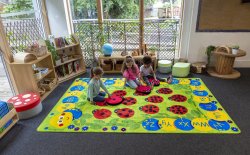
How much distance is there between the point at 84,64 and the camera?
3582 mm

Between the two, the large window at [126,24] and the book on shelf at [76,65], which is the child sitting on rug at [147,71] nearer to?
the large window at [126,24]

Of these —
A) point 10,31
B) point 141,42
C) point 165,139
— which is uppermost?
point 10,31

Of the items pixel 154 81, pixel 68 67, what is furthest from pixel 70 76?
pixel 154 81

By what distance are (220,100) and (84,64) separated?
2479 millimetres

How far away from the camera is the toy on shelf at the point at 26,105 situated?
6.98ft

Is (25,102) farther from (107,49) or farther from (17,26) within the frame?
(107,49)

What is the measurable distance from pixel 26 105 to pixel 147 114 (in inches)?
57.4

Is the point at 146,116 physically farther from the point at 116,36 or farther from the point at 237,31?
the point at 237,31

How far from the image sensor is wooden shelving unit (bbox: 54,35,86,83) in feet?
10.7

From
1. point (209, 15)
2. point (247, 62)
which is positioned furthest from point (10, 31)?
point (247, 62)

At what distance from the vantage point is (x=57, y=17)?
3496mm

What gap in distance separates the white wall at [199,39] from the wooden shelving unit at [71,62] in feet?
6.83

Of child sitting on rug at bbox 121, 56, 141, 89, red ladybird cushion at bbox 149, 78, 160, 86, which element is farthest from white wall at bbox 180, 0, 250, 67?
child sitting on rug at bbox 121, 56, 141, 89

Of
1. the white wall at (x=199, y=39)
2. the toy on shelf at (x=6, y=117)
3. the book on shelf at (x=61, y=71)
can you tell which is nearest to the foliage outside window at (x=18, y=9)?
the book on shelf at (x=61, y=71)
